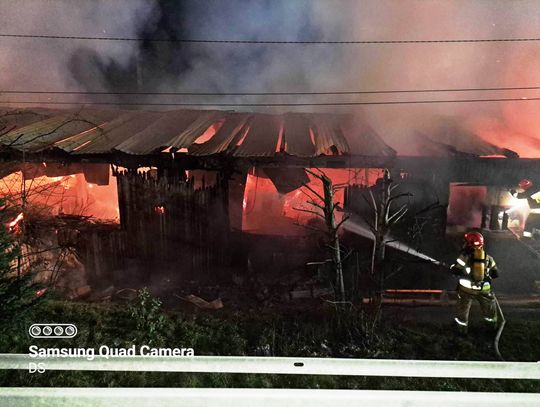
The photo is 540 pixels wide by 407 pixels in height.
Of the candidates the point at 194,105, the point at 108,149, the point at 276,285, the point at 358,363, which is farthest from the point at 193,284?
the point at 194,105

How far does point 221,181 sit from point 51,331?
550 centimetres

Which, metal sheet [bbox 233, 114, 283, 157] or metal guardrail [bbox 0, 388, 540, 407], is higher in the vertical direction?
metal sheet [bbox 233, 114, 283, 157]

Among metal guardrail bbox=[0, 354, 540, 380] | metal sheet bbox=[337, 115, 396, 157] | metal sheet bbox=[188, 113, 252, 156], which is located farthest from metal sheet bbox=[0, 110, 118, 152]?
metal sheet bbox=[337, 115, 396, 157]

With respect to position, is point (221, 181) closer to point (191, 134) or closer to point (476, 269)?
point (191, 134)

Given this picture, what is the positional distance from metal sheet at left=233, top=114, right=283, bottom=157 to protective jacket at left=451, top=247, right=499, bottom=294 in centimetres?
460

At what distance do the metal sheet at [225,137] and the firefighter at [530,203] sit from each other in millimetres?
8047

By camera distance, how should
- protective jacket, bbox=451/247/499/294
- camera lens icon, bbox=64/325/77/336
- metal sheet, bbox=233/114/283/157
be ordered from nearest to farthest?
camera lens icon, bbox=64/325/77/336 → protective jacket, bbox=451/247/499/294 → metal sheet, bbox=233/114/283/157

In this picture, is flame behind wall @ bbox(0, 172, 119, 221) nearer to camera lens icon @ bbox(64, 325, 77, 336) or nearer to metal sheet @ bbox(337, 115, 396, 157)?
camera lens icon @ bbox(64, 325, 77, 336)

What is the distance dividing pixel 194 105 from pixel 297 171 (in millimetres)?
10919

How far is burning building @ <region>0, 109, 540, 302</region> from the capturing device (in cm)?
824

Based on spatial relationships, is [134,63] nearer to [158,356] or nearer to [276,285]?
[276,285]

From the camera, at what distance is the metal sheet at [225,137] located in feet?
26.2

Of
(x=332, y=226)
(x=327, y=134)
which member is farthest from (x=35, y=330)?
(x=327, y=134)

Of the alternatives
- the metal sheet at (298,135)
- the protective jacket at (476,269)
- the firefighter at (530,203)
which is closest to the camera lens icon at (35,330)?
the metal sheet at (298,135)
